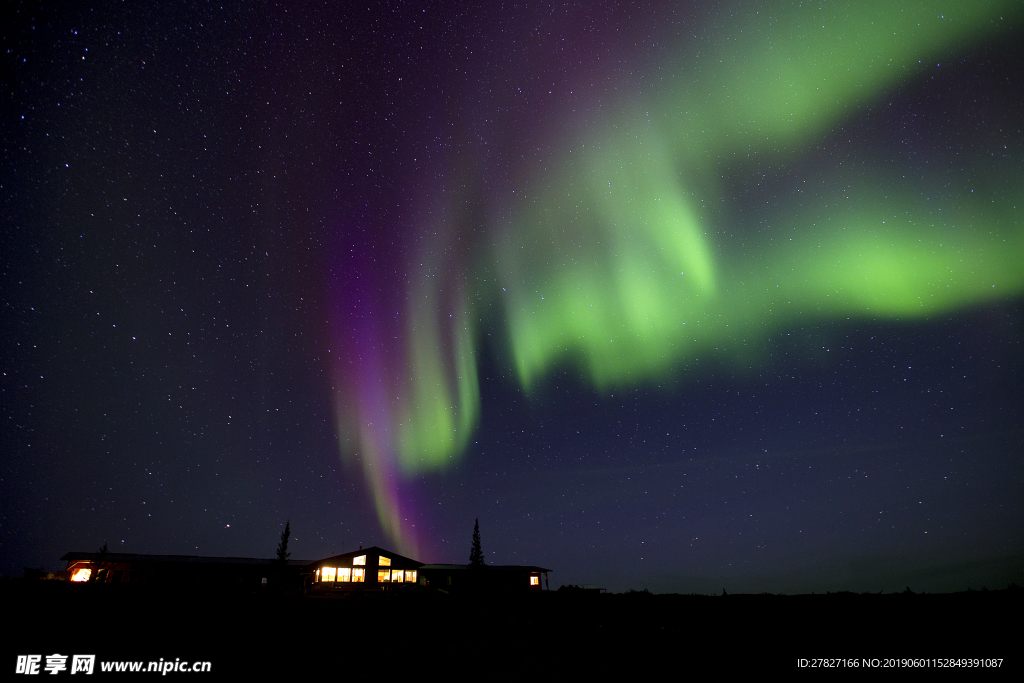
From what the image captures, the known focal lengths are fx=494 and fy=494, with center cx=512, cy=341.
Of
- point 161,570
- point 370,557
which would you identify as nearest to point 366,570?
point 370,557

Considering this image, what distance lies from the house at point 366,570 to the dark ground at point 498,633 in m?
32.7

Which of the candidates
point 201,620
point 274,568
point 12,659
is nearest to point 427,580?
point 274,568

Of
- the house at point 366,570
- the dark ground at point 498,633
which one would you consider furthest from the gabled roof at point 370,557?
the dark ground at point 498,633

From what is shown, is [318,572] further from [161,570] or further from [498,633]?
[498,633]

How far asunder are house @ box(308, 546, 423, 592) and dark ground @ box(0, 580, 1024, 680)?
32713mm

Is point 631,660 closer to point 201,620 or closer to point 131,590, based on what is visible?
point 201,620

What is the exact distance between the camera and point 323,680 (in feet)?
30.1

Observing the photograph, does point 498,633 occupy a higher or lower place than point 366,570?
higher

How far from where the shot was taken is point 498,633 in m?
13.6

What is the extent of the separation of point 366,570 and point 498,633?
38591mm

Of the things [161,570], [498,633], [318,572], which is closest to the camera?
[498,633]

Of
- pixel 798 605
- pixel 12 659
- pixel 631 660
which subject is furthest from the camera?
pixel 798 605

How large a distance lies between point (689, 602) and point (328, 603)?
499 inches

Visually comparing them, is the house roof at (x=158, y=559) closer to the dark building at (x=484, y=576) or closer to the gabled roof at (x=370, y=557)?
the gabled roof at (x=370, y=557)
